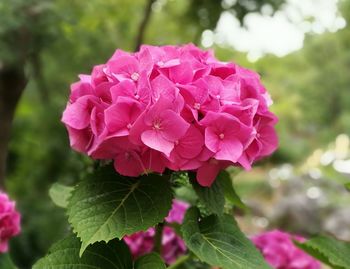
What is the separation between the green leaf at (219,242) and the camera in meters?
0.82

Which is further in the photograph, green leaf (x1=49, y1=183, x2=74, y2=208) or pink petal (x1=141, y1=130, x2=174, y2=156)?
green leaf (x1=49, y1=183, x2=74, y2=208)

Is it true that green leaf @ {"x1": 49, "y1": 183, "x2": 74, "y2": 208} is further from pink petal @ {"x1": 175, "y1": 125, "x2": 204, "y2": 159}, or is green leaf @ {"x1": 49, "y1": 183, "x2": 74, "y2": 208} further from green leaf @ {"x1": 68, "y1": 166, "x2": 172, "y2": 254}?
pink petal @ {"x1": 175, "y1": 125, "x2": 204, "y2": 159}

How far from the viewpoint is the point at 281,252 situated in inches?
53.2

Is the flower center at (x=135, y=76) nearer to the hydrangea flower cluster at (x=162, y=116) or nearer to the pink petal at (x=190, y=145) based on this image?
the hydrangea flower cluster at (x=162, y=116)

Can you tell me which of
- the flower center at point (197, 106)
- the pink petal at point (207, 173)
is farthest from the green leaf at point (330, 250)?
the flower center at point (197, 106)

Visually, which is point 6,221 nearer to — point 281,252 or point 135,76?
point 135,76

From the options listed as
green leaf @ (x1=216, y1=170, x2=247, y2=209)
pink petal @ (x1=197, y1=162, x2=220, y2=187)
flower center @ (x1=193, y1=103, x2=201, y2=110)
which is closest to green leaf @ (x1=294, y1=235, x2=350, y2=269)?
green leaf @ (x1=216, y1=170, x2=247, y2=209)

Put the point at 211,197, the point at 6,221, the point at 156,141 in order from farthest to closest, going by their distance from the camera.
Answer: the point at 6,221 < the point at 211,197 < the point at 156,141

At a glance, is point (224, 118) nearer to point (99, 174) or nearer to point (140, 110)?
point (140, 110)

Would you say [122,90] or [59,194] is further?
[59,194]

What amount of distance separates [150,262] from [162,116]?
0.24 metres

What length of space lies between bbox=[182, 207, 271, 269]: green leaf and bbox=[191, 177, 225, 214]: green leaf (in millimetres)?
31

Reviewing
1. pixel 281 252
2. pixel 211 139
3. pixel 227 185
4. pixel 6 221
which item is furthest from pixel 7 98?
pixel 211 139

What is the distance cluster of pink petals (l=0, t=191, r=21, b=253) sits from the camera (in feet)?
3.78
